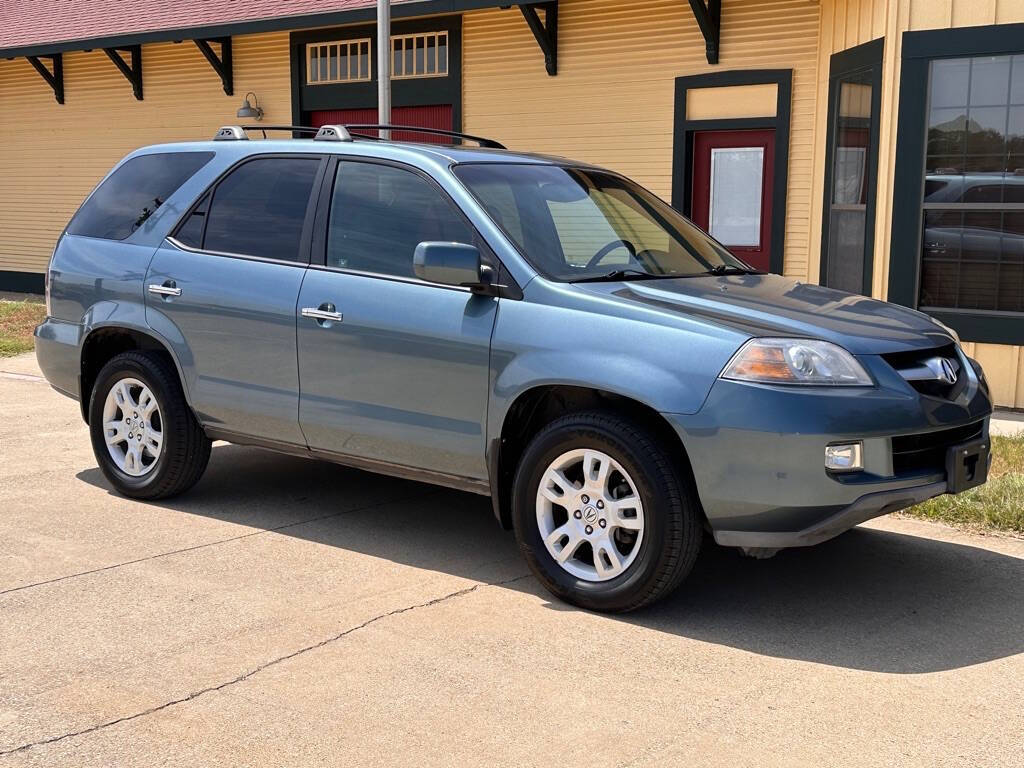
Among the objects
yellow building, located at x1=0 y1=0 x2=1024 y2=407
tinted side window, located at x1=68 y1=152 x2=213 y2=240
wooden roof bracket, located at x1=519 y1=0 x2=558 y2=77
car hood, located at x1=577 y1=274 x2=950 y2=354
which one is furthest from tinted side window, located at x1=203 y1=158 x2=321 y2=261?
wooden roof bracket, located at x1=519 y1=0 x2=558 y2=77

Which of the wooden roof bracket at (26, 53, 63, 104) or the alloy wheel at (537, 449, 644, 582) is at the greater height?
the wooden roof bracket at (26, 53, 63, 104)

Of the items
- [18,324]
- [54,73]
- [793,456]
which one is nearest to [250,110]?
[18,324]

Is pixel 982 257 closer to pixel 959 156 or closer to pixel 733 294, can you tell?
pixel 959 156

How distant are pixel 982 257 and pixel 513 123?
230 inches

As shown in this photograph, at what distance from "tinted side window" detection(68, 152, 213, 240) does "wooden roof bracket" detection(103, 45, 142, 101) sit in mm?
11443

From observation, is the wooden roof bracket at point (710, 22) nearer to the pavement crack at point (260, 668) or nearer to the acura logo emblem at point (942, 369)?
the acura logo emblem at point (942, 369)

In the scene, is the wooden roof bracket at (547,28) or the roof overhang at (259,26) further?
the roof overhang at (259,26)

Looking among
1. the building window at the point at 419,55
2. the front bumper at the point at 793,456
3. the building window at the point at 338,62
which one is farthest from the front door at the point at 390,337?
the building window at the point at 338,62

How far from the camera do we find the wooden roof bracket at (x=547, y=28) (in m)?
12.9

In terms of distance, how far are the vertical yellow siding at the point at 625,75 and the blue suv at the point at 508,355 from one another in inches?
229

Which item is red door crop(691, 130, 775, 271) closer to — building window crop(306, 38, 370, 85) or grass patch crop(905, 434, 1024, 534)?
building window crop(306, 38, 370, 85)

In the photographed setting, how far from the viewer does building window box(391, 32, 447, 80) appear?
14.3 metres

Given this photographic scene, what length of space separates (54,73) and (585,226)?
51.1 feet

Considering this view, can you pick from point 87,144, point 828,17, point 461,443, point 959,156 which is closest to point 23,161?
point 87,144
